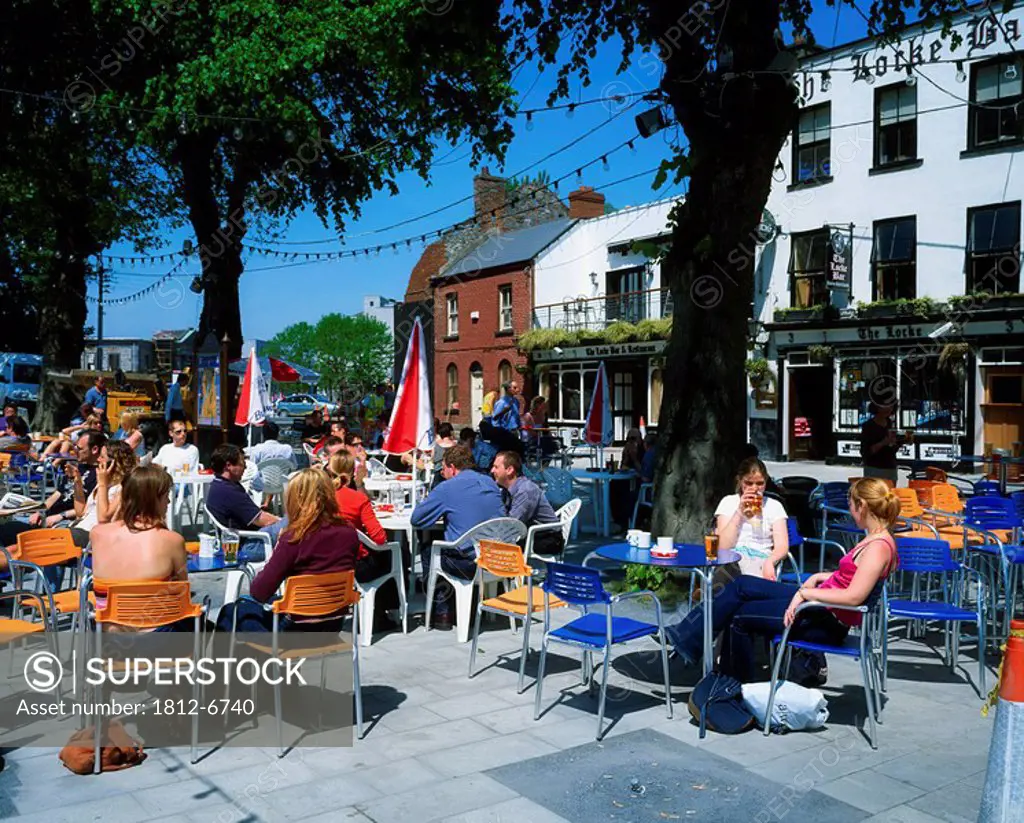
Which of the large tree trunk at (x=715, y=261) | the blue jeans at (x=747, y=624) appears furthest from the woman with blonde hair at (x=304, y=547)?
the large tree trunk at (x=715, y=261)

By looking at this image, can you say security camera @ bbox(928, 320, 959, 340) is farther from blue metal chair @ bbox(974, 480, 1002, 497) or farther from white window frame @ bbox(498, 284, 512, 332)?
white window frame @ bbox(498, 284, 512, 332)

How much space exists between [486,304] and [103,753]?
106 ft

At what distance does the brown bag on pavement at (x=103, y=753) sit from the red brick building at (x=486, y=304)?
2882 centimetres

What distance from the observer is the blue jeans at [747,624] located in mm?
4895

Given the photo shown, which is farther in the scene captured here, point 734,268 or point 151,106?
point 151,106

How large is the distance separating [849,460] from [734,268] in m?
16.5

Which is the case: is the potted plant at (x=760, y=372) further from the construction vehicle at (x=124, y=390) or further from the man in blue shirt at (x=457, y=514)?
the man in blue shirt at (x=457, y=514)

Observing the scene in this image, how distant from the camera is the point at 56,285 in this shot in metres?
22.1

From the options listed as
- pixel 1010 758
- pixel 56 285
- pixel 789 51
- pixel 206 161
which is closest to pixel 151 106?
pixel 206 161

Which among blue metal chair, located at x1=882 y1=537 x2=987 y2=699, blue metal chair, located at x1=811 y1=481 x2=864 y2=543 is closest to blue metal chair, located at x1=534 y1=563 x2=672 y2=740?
blue metal chair, located at x1=882 y1=537 x2=987 y2=699

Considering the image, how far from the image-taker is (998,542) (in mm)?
6426

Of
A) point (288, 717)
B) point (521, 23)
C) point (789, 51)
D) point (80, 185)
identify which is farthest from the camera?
point (80, 185)

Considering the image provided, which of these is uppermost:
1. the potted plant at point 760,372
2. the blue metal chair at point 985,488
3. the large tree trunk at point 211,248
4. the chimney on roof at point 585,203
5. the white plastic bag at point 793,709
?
the chimney on roof at point 585,203

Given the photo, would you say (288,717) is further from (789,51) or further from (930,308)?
(930,308)
